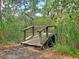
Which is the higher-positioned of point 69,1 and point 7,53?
point 69,1

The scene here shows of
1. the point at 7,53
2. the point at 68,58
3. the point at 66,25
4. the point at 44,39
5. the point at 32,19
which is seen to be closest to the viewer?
the point at 68,58

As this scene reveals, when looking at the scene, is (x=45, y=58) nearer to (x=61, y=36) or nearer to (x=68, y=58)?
(x=68, y=58)

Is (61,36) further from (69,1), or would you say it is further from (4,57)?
(4,57)

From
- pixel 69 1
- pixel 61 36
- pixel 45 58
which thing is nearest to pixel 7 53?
pixel 45 58

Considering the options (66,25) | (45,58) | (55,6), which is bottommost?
(45,58)

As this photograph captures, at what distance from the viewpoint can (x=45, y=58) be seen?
22.5 ft

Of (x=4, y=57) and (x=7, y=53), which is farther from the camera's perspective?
(x=7, y=53)

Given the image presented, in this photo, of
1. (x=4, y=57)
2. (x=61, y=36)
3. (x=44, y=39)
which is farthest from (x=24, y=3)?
(x=4, y=57)

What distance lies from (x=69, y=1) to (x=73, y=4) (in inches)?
8.7

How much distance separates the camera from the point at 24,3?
1725cm

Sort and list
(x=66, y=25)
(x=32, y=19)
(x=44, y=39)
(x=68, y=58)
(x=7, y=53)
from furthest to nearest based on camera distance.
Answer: (x=32, y=19), (x=44, y=39), (x=66, y=25), (x=7, y=53), (x=68, y=58)

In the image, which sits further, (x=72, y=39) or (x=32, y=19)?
(x=32, y=19)

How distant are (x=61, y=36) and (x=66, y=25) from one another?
484 mm

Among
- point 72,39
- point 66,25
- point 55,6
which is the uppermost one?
point 55,6
